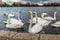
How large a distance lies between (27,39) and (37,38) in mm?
63

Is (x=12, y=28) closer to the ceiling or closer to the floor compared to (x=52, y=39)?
closer to the floor

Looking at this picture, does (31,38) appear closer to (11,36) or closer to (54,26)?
(11,36)

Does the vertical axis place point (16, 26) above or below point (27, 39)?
below

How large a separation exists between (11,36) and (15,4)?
60.4 inches

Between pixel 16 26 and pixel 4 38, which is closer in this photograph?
pixel 4 38

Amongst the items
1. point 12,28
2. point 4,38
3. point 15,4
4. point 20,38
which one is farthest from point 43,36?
point 15,4

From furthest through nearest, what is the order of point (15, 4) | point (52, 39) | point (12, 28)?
point (15, 4) → point (12, 28) → point (52, 39)

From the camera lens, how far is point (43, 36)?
0.94 meters

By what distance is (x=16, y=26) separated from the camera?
172 cm

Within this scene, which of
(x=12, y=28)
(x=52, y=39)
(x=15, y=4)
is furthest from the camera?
(x=15, y=4)

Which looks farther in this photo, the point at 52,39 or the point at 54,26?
the point at 54,26

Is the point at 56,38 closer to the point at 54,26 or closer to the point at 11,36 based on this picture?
the point at 11,36

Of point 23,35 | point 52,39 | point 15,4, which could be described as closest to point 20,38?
point 23,35

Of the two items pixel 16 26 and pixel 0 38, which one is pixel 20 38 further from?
pixel 16 26
